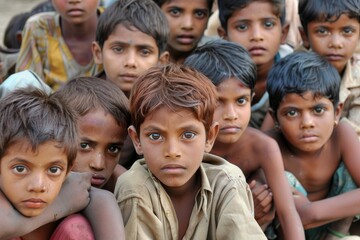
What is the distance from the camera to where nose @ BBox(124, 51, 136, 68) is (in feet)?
14.6

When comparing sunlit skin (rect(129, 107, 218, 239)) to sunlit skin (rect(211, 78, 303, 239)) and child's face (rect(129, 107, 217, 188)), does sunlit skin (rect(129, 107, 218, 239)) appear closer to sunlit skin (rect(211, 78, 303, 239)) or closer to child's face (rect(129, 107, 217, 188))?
child's face (rect(129, 107, 217, 188))

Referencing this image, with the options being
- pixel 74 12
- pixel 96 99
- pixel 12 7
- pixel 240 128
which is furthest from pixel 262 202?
pixel 12 7

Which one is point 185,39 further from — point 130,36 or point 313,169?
point 313,169

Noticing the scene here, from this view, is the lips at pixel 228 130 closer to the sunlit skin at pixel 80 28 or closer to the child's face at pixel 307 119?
the child's face at pixel 307 119

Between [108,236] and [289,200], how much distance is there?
1039 millimetres

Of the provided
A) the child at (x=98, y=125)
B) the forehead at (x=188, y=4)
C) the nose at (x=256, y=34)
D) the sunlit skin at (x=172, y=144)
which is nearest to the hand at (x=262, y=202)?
the sunlit skin at (x=172, y=144)

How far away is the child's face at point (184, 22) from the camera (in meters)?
4.94

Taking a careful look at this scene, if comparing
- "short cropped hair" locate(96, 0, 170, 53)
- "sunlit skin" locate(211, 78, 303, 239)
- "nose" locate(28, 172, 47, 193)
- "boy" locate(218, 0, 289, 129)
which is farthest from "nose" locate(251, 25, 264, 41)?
"nose" locate(28, 172, 47, 193)

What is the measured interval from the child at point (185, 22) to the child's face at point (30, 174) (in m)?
1.95

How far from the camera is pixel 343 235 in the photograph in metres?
4.25

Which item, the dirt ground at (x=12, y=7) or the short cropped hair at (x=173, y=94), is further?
the dirt ground at (x=12, y=7)

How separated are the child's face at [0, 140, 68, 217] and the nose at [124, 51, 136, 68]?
4.45ft

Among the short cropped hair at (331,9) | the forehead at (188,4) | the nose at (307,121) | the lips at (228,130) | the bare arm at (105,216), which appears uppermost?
the short cropped hair at (331,9)

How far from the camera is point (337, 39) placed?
4652 millimetres
